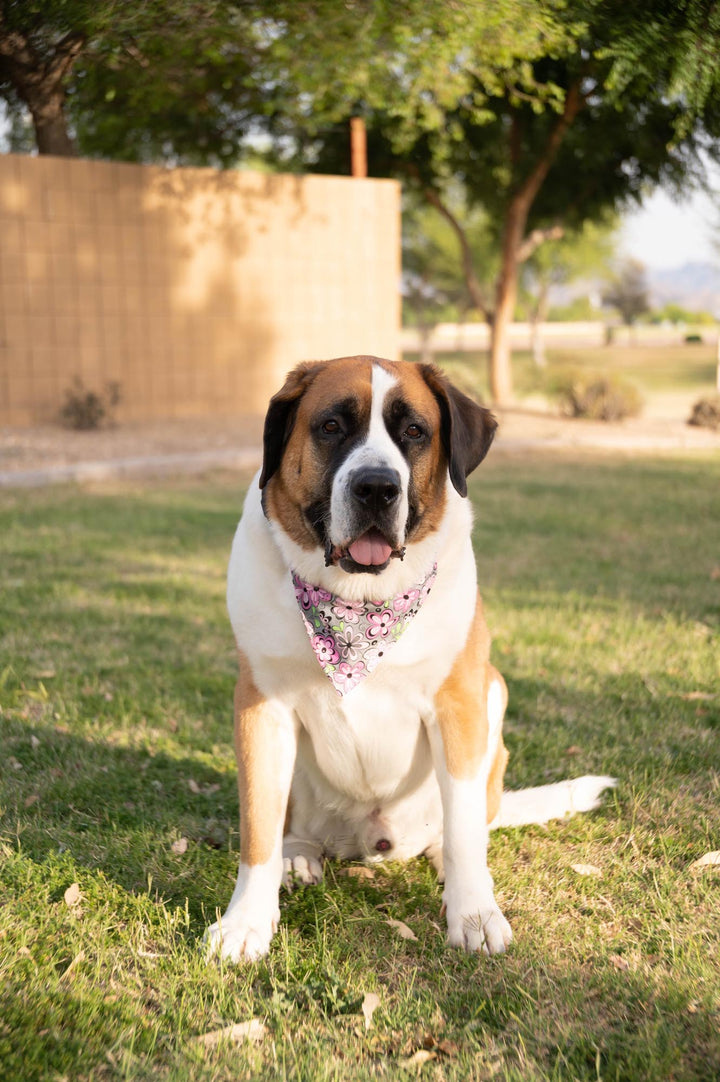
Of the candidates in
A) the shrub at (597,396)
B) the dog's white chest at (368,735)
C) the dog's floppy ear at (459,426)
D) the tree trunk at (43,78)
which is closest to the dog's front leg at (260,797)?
the dog's white chest at (368,735)

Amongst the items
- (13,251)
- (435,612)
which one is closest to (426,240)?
(13,251)

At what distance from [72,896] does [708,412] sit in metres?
16.3

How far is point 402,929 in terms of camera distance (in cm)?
313

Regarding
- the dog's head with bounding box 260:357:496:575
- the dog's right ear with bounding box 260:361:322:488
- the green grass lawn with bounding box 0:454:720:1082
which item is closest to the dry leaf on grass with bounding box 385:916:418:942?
the green grass lawn with bounding box 0:454:720:1082

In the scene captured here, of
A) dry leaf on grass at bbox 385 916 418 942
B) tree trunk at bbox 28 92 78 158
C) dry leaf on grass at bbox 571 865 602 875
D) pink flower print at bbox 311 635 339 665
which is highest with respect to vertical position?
tree trunk at bbox 28 92 78 158

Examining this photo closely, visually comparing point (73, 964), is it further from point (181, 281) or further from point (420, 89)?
point (181, 281)

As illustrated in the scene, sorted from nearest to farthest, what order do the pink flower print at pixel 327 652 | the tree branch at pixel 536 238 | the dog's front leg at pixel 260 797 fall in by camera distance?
the pink flower print at pixel 327 652 < the dog's front leg at pixel 260 797 < the tree branch at pixel 536 238

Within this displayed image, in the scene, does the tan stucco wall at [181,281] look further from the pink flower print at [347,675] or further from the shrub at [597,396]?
the pink flower print at [347,675]

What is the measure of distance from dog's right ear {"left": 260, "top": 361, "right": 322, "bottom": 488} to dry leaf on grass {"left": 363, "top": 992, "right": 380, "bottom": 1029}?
1.46m

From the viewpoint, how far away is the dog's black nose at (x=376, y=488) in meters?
2.87

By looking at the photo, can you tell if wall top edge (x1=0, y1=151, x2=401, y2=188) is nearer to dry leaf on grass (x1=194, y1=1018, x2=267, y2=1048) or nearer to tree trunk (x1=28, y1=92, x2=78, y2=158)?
tree trunk (x1=28, y1=92, x2=78, y2=158)

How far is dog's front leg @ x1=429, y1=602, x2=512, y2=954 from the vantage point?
306 centimetres

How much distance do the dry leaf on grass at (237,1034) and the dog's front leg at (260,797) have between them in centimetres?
44

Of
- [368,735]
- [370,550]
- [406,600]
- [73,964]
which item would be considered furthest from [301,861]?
[370,550]
